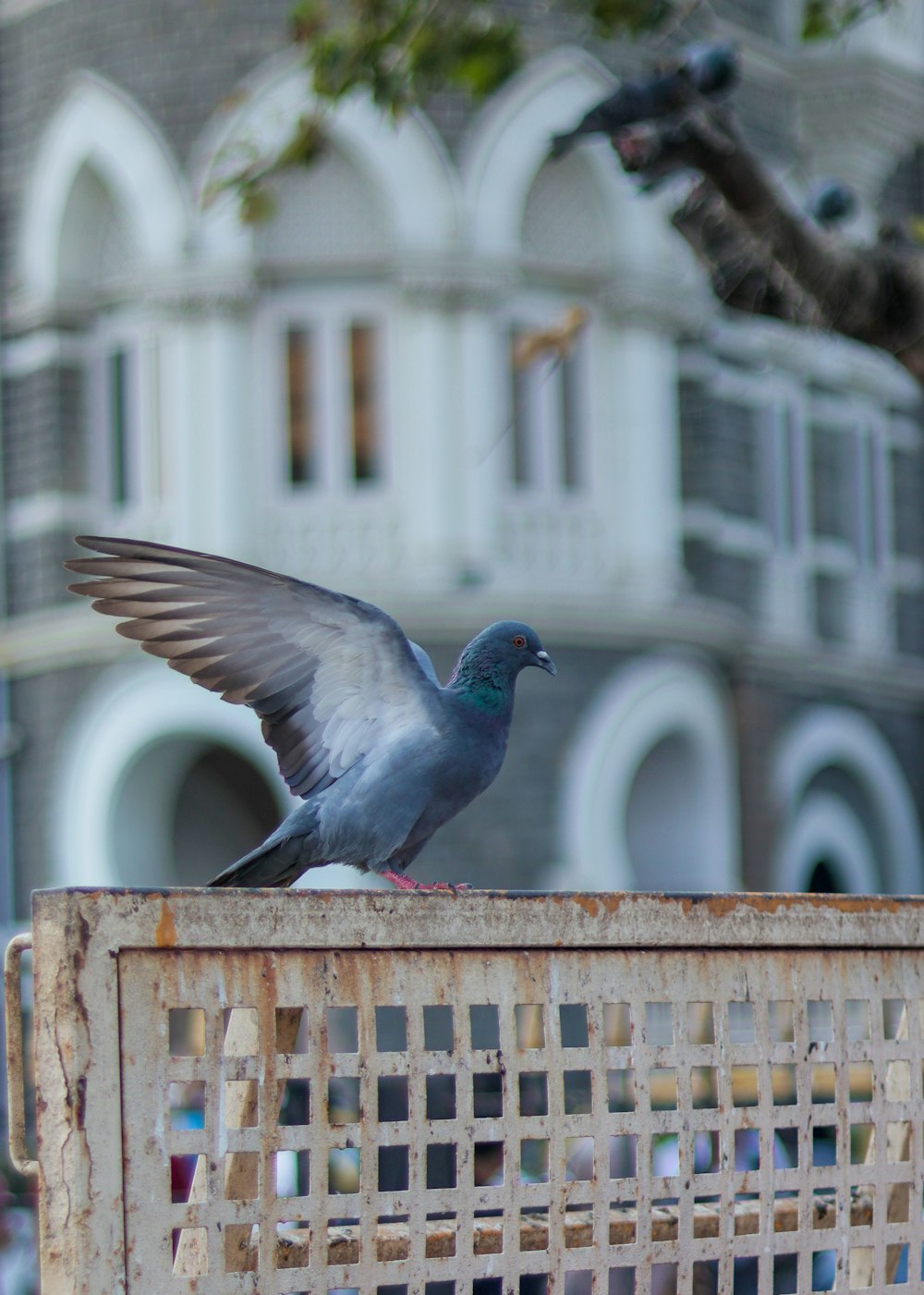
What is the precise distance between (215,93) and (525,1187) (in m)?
11.3

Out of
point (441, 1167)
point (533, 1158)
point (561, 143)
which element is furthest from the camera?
point (533, 1158)

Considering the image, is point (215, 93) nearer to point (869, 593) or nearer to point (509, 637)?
point (869, 593)

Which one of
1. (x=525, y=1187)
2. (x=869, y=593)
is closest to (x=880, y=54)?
(x=869, y=593)

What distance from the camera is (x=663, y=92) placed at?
523 centimetres

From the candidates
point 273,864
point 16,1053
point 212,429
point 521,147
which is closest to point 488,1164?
Result: point 273,864

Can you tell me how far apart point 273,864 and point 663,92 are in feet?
8.16

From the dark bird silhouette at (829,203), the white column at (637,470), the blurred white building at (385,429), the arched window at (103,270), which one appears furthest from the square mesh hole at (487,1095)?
the arched window at (103,270)

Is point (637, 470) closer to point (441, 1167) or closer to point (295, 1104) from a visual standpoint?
point (295, 1104)

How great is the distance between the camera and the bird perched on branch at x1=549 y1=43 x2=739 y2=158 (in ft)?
17.0

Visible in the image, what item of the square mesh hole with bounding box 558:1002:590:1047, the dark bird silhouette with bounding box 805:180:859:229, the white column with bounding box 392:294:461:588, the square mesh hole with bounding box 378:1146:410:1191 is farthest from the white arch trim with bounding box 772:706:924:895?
the square mesh hole with bounding box 378:1146:410:1191

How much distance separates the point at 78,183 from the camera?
13.5 metres

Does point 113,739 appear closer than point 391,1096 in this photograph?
No

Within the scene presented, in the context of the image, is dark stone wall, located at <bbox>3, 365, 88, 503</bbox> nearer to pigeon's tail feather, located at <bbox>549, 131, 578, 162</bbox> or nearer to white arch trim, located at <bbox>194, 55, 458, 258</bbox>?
white arch trim, located at <bbox>194, 55, 458, 258</bbox>

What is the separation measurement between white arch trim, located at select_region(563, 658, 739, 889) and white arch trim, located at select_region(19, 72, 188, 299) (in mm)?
3707
